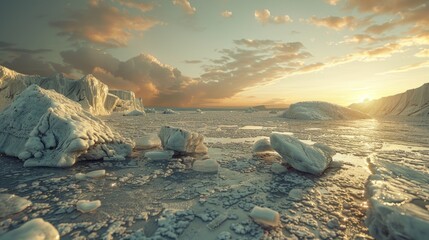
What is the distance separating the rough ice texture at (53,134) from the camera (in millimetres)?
3559

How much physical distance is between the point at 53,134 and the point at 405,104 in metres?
31.6

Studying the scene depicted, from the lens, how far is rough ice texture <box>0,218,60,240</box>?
5.09ft

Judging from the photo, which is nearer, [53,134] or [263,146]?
[53,134]

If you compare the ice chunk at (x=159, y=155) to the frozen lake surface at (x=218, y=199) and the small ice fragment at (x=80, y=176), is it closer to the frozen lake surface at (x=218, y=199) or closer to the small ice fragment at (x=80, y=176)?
the frozen lake surface at (x=218, y=199)

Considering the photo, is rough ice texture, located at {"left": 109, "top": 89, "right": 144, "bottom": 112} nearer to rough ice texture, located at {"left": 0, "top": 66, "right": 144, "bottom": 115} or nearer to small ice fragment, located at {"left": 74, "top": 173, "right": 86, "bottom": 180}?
rough ice texture, located at {"left": 0, "top": 66, "right": 144, "bottom": 115}

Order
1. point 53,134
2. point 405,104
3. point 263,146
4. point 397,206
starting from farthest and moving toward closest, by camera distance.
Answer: point 405,104 → point 263,146 → point 53,134 → point 397,206

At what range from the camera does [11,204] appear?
213cm

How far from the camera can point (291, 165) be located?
3549 millimetres

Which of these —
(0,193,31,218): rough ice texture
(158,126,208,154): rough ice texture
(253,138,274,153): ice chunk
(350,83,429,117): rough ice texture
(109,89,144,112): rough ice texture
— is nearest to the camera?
(0,193,31,218): rough ice texture

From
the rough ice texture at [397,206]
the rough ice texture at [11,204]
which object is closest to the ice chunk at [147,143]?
the rough ice texture at [11,204]

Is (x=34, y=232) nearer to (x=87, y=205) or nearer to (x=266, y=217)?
A: (x=87, y=205)

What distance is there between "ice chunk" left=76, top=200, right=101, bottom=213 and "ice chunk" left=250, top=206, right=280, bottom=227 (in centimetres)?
156

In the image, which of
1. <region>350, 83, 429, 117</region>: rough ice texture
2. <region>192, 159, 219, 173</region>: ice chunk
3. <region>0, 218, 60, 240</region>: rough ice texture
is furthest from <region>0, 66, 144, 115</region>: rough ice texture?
<region>350, 83, 429, 117</region>: rough ice texture

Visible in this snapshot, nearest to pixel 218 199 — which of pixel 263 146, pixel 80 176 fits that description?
pixel 80 176
